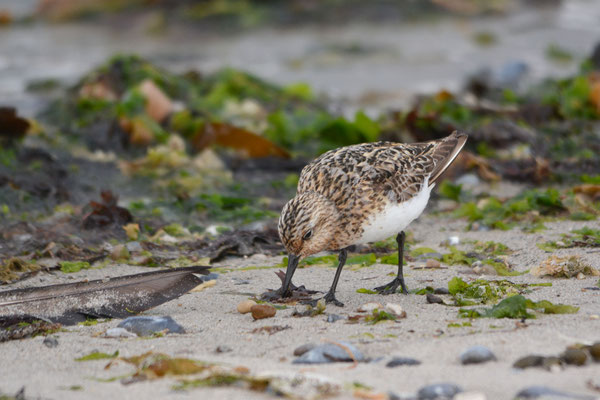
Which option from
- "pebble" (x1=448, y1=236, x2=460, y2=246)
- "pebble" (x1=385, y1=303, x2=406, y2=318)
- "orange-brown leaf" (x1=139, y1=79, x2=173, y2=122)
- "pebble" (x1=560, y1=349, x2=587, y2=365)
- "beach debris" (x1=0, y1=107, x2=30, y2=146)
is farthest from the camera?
"orange-brown leaf" (x1=139, y1=79, x2=173, y2=122)

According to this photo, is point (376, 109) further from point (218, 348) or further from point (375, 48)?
point (218, 348)

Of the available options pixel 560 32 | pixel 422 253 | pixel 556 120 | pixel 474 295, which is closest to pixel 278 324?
pixel 474 295

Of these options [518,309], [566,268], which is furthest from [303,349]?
[566,268]

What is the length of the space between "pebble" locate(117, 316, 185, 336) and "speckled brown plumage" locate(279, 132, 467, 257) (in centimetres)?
91

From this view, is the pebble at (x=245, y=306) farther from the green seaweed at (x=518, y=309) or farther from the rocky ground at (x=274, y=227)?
the green seaweed at (x=518, y=309)

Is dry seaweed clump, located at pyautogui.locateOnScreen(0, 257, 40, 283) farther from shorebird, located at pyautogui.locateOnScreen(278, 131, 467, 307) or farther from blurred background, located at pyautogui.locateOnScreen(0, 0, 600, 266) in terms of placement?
shorebird, located at pyautogui.locateOnScreen(278, 131, 467, 307)

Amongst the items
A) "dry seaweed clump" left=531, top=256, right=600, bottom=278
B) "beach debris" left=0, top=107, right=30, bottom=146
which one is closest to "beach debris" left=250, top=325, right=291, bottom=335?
"dry seaweed clump" left=531, top=256, right=600, bottom=278

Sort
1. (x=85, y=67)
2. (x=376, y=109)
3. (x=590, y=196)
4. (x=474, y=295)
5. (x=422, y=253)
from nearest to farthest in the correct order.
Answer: (x=474, y=295), (x=422, y=253), (x=590, y=196), (x=376, y=109), (x=85, y=67)

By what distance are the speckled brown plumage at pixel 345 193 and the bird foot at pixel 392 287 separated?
13.8 inches

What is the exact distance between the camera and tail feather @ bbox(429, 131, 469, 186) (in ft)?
18.7

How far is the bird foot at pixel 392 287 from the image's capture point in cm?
507

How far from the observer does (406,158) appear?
5559 millimetres

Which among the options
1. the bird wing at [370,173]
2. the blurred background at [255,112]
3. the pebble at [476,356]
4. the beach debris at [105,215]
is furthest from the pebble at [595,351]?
the beach debris at [105,215]

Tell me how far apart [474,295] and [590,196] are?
2867 mm
